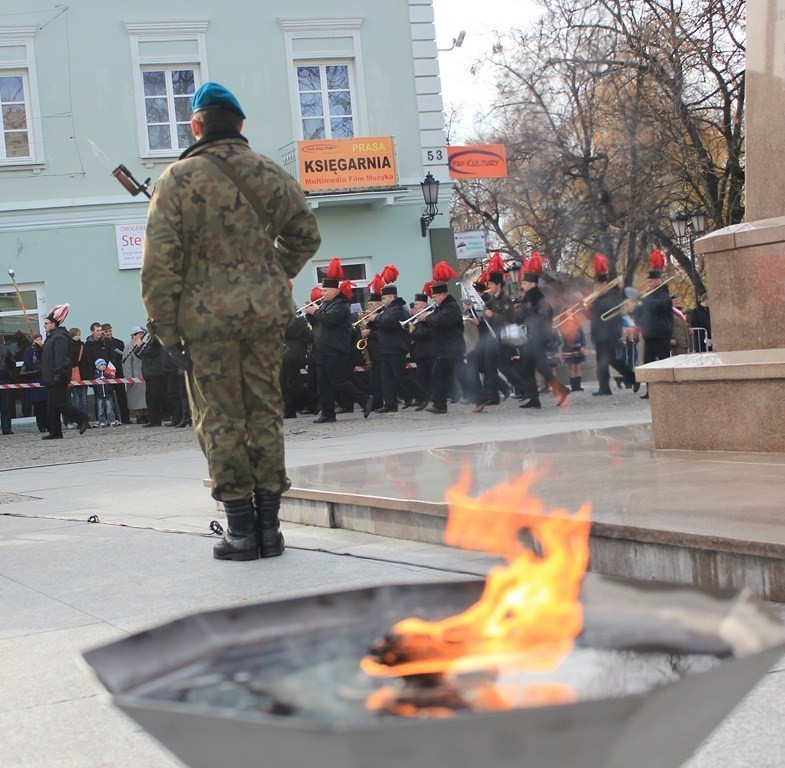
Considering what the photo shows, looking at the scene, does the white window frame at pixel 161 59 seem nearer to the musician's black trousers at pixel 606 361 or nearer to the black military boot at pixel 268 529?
the musician's black trousers at pixel 606 361

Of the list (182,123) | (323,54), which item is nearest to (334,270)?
(182,123)

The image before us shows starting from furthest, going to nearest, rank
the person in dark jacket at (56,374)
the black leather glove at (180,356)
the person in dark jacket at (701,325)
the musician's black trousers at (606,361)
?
the person in dark jacket at (701,325) → the musician's black trousers at (606,361) → the person in dark jacket at (56,374) → the black leather glove at (180,356)

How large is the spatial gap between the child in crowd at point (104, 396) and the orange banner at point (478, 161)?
9055mm

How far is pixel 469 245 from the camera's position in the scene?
25031 millimetres

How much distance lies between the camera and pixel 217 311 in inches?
195

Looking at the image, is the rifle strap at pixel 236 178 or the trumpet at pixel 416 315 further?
the trumpet at pixel 416 315

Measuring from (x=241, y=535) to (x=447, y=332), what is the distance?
38.6ft

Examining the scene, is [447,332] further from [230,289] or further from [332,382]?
[230,289]

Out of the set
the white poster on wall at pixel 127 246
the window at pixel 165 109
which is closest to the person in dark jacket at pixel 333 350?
the white poster on wall at pixel 127 246

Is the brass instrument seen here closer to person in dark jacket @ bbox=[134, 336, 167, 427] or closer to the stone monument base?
person in dark jacket @ bbox=[134, 336, 167, 427]

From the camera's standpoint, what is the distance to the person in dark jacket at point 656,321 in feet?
54.6

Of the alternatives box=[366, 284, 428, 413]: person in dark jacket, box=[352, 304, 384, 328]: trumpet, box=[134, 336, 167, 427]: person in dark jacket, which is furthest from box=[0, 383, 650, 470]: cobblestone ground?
box=[352, 304, 384, 328]: trumpet

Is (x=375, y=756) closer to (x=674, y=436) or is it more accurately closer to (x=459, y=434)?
(x=674, y=436)

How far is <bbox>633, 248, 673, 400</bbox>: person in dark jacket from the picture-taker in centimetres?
Answer: 1664
